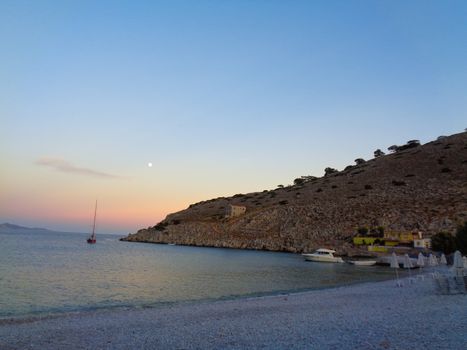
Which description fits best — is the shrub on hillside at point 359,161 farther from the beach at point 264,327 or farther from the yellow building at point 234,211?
the beach at point 264,327

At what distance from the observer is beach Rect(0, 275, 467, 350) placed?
12.1m

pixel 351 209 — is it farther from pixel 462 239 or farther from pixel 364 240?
pixel 462 239

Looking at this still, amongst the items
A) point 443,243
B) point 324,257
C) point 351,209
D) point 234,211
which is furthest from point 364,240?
point 234,211

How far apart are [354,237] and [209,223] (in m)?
55.2

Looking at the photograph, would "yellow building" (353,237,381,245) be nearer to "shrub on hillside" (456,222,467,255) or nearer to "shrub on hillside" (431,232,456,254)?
"shrub on hillside" (431,232,456,254)

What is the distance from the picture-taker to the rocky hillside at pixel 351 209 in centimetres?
8625

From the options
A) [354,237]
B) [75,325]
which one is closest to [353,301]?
[75,325]

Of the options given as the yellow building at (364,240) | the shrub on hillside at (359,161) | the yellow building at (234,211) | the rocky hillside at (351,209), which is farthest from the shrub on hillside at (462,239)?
the shrub on hillside at (359,161)

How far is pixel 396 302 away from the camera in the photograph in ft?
69.1

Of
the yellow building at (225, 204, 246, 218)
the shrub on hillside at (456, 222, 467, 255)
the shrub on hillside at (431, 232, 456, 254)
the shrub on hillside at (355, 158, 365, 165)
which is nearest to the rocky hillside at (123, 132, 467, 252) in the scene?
the yellow building at (225, 204, 246, 218)

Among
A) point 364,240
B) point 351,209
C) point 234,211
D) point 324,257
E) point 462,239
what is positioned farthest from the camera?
point 234,211

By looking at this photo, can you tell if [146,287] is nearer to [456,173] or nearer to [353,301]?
[353,301]

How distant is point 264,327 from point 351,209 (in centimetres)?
8716

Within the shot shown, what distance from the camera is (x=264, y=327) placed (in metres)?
15.0
